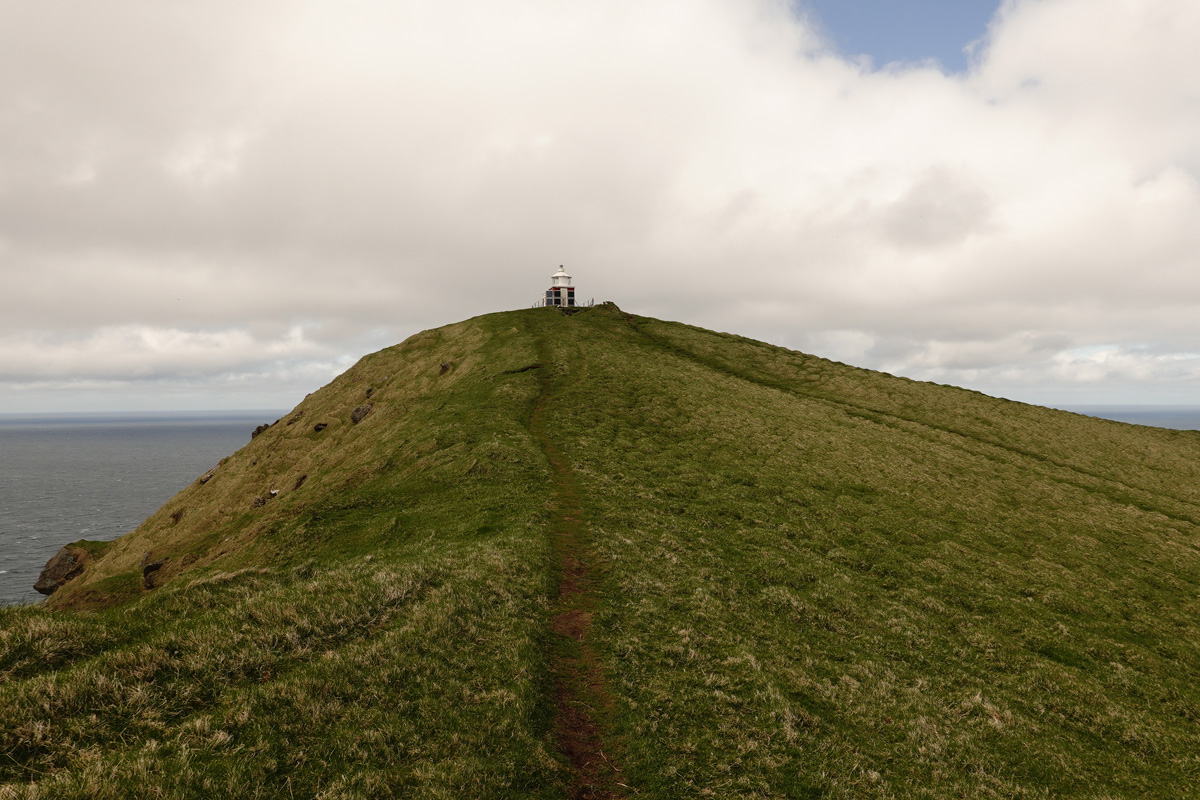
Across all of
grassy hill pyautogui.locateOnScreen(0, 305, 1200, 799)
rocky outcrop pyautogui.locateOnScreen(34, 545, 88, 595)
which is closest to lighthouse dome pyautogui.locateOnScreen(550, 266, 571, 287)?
grassy hill pyautogui.locateOnScreen(0, 305, 1200, 799)

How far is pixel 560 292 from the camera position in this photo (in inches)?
4392

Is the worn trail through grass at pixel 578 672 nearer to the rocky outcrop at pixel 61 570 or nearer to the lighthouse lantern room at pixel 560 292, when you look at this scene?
the rocky outcrop at pixel 61 570

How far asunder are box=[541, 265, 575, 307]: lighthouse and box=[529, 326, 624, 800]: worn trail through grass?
8602 cm

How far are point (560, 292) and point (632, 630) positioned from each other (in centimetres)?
9888

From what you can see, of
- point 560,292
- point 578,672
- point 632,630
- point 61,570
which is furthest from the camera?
point 560,292

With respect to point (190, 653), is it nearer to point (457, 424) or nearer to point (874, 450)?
point (457, 424)

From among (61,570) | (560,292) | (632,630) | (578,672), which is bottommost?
(61,570)

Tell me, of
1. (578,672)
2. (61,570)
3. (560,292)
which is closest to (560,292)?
(560,292)

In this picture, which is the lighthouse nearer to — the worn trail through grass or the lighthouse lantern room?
the lighthouse lantern room

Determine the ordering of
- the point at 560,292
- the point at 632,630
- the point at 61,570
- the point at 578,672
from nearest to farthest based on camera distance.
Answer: the point at 578,672, the point at 632,630, the point at 61,570, the point at 560,292

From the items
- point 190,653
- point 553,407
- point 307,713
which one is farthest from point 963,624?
point 553,407

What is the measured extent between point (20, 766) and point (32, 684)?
2.10m

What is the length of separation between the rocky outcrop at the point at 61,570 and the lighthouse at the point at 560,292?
83635mm

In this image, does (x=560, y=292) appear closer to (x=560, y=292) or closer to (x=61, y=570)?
(x=560, y=292)
